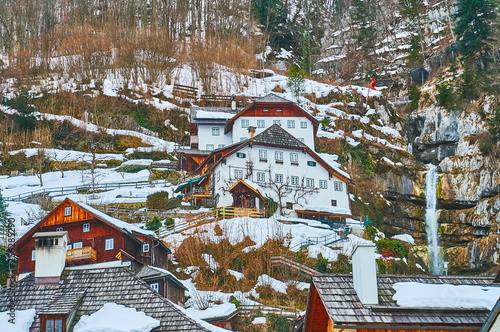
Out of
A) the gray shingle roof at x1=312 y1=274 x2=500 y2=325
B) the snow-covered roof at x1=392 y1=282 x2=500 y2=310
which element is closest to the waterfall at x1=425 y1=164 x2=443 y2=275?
the snow-covered roof at x1=392 y1=282 x2=500 y2=310

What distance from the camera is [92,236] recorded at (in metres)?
34.4

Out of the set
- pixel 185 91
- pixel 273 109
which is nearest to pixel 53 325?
pixel 273 109

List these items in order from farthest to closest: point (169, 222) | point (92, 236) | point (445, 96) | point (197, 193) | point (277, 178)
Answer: point (445, 96)
point (277, 178)
point (197, 193)
point (169, 222)
point (92, 236)

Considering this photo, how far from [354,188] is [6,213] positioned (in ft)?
101

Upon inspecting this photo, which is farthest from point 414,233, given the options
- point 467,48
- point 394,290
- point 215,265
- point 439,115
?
point 394,290

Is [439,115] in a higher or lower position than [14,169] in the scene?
higher

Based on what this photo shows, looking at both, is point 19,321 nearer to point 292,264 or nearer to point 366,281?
point 366,281

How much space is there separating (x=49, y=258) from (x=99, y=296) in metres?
3.04

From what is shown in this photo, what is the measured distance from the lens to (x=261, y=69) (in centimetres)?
8469

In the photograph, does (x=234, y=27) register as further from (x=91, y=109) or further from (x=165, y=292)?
(x=165, y=292)

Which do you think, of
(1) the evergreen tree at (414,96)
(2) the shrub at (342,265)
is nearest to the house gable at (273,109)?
(1) the evergreen tree at (414,96)

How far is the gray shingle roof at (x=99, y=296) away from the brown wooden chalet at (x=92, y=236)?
10.2 meters

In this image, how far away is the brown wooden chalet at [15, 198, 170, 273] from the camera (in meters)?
33.4

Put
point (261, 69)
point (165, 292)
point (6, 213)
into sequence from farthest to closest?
point (261, 69)
point (6, 213)
point (165, 292)
